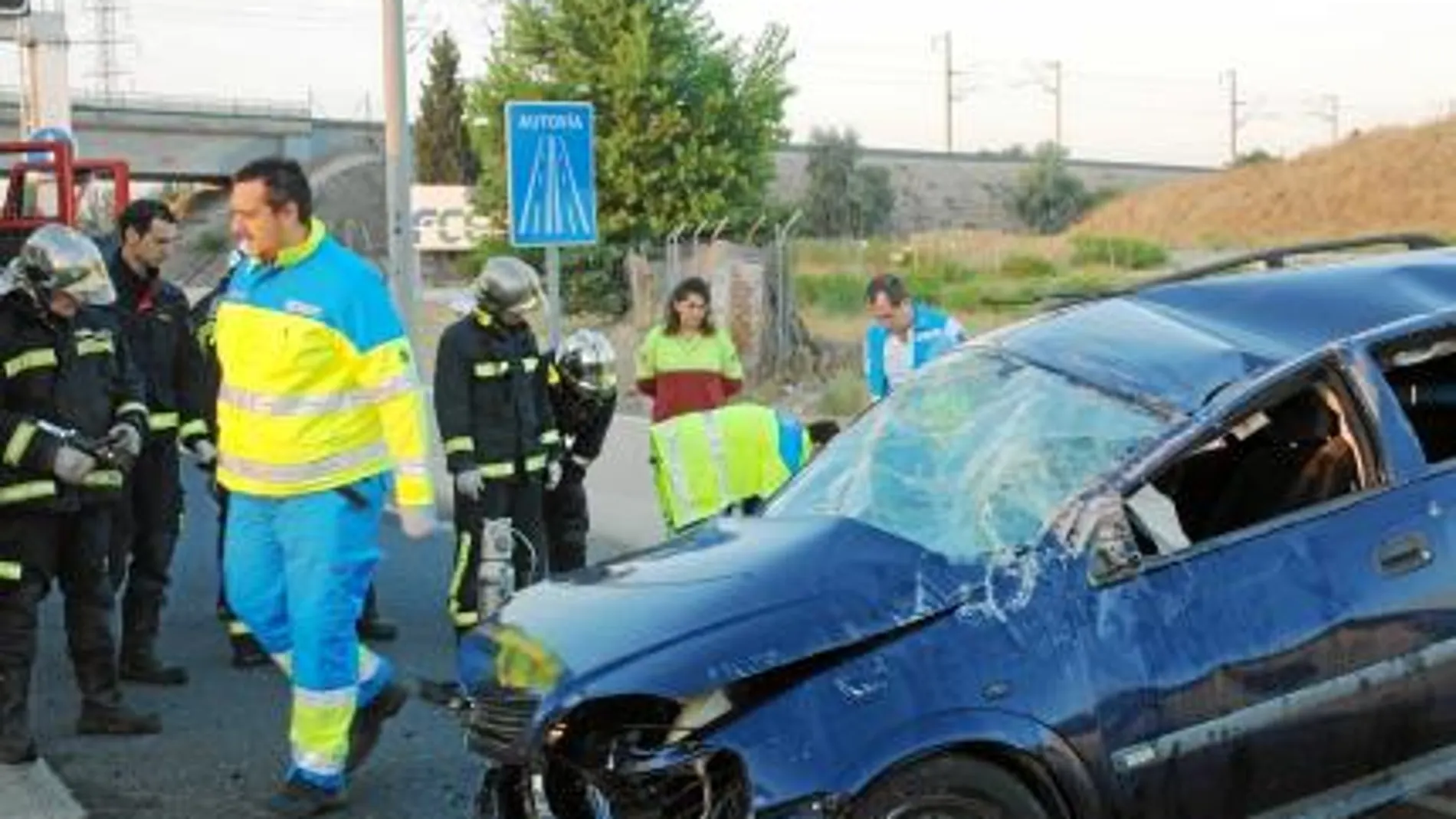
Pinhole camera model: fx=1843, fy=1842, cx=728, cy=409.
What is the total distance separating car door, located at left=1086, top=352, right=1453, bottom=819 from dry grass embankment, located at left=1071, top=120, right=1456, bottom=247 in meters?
57.2

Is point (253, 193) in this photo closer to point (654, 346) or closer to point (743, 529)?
point (743, 529)

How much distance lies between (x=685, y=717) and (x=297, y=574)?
2.05 meters

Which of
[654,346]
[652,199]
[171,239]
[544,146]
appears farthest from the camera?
[652,199]

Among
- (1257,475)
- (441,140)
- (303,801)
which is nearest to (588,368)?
(303,801)

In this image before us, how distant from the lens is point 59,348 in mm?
6535

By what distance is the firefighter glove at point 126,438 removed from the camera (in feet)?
21.7

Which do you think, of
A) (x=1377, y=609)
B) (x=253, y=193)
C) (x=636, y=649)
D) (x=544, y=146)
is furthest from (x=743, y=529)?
(x=544, y=146)

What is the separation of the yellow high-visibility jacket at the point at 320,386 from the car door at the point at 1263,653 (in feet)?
7.79

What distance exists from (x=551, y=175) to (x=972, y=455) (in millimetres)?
5547

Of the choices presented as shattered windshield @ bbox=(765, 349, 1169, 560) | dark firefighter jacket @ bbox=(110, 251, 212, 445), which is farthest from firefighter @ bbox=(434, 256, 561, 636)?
shattered windshield @ bbox=(765, 349, 1169, 560)

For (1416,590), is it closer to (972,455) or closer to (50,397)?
(972,455)

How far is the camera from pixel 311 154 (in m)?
87.3

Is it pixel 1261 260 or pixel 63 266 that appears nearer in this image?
pixel 1261 260

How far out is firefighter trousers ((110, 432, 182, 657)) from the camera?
7.70 meters
